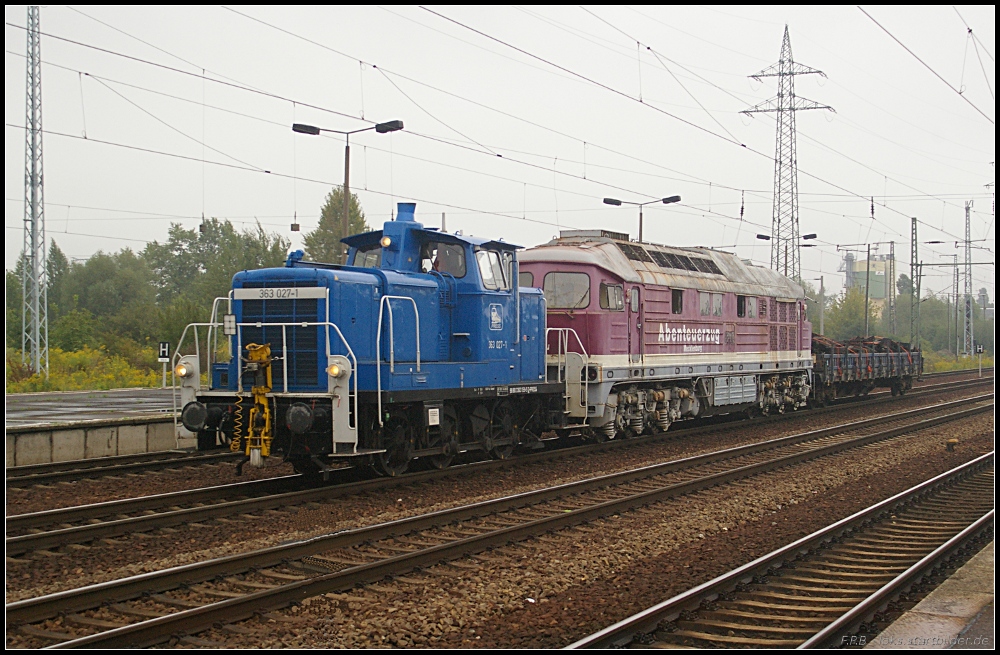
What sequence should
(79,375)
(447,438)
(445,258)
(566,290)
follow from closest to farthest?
(447,438), (445,258), (566,290), (79,375)

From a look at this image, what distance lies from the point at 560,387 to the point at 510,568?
724 centimetres

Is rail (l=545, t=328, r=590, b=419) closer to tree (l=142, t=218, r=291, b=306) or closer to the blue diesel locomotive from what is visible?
the blue diesel locomotive

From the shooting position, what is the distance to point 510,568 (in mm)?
8195

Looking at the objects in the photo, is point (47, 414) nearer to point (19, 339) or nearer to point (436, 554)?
point (436, 554)

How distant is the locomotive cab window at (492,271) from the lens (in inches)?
527

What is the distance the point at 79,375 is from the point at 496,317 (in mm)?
25131

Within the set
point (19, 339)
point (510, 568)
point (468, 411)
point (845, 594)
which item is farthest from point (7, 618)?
point (19, 339)

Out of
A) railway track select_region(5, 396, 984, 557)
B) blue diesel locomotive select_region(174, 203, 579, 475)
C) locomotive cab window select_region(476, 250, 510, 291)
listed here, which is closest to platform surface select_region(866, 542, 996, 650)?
blue diesel locomotive select_region(174, 203, 579, 475)

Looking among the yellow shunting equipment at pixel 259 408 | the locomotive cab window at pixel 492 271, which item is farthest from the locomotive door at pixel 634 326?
the yellow shunting equipment at pixel 259 408

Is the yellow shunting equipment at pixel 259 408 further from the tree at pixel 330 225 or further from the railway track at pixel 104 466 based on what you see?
the tree at pixel 330 225

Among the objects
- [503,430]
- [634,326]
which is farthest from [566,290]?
[503,430]

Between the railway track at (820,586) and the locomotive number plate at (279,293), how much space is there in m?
6.18

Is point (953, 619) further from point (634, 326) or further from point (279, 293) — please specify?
point (634, 326)

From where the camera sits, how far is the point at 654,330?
59.4 feet
